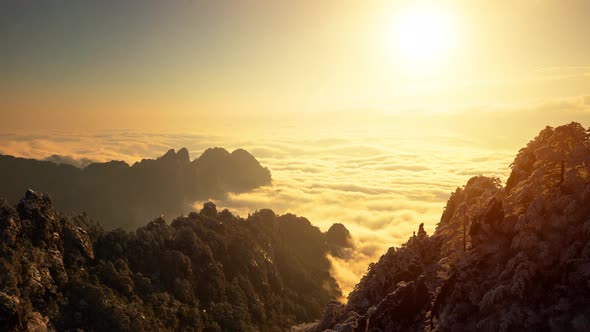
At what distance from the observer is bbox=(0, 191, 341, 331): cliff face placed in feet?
232

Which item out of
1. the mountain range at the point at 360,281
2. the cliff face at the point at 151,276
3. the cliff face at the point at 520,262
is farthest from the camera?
the cliff face at the point at 151,276

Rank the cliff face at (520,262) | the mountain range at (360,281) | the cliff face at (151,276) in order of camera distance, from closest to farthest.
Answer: the cliff face at (520,262) → the mountain range at (360,281) → the cliff face at (151,276)

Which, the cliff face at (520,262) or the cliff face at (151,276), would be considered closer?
the cliff face at (520,262)

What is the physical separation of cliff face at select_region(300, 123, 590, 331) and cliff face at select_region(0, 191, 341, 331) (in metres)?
51.0

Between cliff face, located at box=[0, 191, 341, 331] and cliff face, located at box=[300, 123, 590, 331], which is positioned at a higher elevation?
cliff face, located at box=[300, 123, 590, 331]

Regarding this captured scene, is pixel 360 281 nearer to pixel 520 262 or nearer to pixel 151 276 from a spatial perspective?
pixel 520 262

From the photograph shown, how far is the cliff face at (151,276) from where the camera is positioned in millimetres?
70750

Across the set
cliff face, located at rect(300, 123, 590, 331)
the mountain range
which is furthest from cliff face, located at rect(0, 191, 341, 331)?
cliff face, located at rect(300, 123, 590, 331)

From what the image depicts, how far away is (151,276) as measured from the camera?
102 metres

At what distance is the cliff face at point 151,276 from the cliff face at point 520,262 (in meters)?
51.0

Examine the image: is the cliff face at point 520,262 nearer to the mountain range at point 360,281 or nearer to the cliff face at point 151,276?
the mountain range at point 360,281

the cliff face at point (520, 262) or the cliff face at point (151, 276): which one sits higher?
the cliff face at point (520, 262)

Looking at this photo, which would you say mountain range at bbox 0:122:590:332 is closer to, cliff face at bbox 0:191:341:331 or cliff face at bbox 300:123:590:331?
cliff face at bbox 300:123:590:331

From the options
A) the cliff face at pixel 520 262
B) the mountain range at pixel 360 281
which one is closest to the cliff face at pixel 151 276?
the mountain range at pixel 360 281
